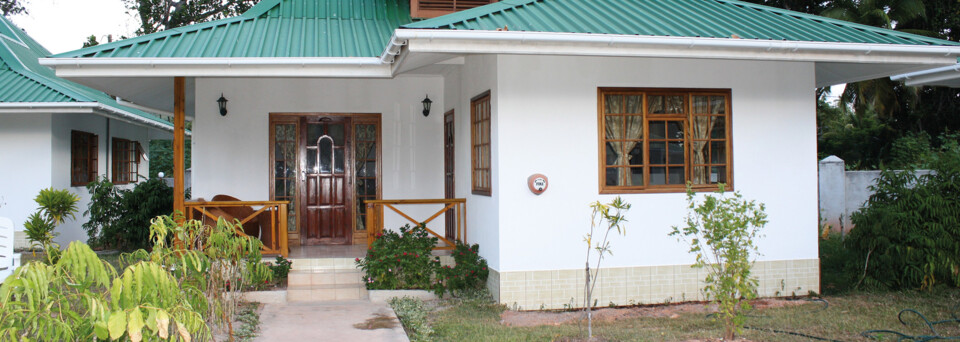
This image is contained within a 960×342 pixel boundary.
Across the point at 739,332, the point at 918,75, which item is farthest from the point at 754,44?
the point at 918,75

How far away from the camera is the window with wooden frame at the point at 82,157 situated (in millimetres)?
12688

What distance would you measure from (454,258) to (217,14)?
17708mm

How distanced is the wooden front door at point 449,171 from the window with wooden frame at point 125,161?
26.1 ft

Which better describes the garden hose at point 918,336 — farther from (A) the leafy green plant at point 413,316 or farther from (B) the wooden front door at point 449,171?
(B) the wooden front door at point 449,171

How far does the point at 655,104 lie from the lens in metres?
7.38

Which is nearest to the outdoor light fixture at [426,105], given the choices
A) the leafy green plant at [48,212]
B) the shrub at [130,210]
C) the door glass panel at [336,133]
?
the door glass panel at [336,133]

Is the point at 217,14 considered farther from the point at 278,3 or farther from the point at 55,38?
the point at 278,3

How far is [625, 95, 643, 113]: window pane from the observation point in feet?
24.0

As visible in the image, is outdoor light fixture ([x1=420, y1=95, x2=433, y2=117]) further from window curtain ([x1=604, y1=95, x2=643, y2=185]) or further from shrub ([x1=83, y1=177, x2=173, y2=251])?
shrub ([x1=83, y1=177, x2=173, y2=251])

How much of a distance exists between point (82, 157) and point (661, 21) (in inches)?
421

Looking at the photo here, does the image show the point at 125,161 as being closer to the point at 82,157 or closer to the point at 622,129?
the point at 82,157

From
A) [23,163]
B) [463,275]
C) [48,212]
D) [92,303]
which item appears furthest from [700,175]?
[23,163]

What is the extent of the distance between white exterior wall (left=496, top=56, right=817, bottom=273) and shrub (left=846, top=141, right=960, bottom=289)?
0.71 metres

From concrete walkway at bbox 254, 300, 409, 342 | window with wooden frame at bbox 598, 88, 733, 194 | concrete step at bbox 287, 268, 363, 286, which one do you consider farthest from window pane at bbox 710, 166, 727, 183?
concrete step at bbox 287, 268, 363, 286
